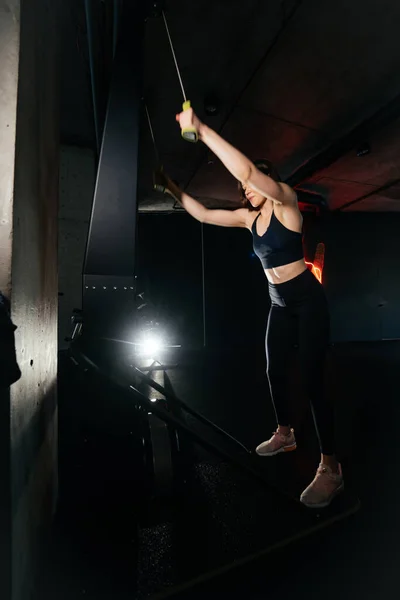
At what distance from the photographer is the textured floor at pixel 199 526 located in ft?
3.49

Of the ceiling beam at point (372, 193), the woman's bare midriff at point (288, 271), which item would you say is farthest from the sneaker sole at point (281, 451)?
the ceiling beam at point (372, 193)

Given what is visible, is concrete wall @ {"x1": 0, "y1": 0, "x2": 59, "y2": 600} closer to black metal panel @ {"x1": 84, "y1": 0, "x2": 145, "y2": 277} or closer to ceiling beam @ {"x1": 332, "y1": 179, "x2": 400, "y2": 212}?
black metal panel @ {"x1": 84, "y1": 0, "x2": 145, "y2": 277}

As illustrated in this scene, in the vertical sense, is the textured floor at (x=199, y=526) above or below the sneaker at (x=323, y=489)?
below

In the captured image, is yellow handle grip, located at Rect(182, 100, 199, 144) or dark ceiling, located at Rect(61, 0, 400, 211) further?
dark ceiling, located at Rect(61, 0, 400, 211)

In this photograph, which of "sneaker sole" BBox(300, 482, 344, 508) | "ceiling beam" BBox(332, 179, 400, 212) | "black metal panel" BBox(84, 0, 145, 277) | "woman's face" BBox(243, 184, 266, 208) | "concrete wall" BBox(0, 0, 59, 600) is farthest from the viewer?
"ceiling beam" BBox(332, 179, 400, 212)

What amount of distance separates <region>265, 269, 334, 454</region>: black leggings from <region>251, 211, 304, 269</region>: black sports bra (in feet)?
0.38

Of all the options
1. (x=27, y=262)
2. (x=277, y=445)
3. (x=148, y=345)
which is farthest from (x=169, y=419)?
(x=148, y=345)

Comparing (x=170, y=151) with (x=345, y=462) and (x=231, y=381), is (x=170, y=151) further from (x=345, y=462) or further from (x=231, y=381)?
(x=345, y=462)

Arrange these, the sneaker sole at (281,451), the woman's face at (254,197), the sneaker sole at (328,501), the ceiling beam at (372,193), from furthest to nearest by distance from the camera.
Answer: the ceiling beam at (372,193) < the sneaker sole at (281,451) < the woman's face at (254,197) < the sneaker sole at (328,501)

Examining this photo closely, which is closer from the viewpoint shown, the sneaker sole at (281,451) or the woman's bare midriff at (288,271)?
the woman's bare midriff at (288,271)

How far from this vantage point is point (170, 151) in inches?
186

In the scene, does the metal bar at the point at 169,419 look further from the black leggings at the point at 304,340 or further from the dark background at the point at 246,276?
the dark background at the point at 246,276

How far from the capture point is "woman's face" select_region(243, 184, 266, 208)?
182cm

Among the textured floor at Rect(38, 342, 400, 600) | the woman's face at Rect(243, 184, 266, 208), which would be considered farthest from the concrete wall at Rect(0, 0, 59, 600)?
the woman's face at Rect(243, 184, 266, 208)
